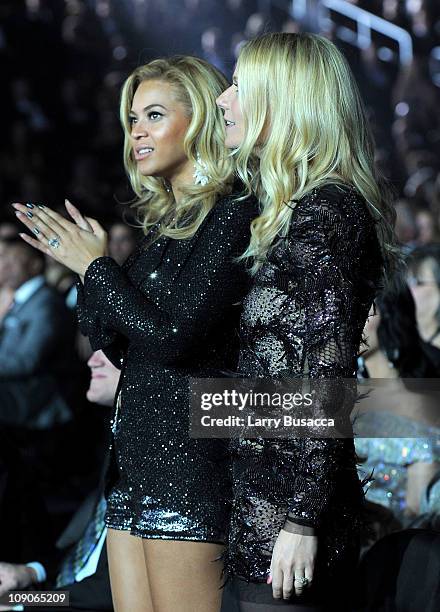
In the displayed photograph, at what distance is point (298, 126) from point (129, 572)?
977 millimetres

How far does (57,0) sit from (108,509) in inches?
184

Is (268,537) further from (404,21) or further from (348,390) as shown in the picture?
(404,21)

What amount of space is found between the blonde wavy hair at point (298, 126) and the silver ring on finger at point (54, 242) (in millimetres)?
446

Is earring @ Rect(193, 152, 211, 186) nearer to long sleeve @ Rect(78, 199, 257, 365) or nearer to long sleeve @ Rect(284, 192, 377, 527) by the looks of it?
long sleeve @ Rect(78, 199, 257, 365)

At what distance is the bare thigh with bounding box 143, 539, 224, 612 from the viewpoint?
1914 mm

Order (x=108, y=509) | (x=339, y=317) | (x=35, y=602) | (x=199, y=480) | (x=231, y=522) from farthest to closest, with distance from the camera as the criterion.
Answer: (x=35, y=602)
(x=108, y=509)
(x=199, y=480)
(x=231, y=522)
(x=339, y=317)

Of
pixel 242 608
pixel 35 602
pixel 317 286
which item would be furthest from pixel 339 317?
pixel 35 602

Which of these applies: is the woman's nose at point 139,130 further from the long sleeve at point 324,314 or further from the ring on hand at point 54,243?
the long sleeve at point 324,314

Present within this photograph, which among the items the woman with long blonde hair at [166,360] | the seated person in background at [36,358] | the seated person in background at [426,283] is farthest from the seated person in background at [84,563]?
the seated person in background at [36,358]

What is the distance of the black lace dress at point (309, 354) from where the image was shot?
1.67 m

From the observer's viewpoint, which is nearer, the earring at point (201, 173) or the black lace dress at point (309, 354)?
the black lace dress at point (309, 354)

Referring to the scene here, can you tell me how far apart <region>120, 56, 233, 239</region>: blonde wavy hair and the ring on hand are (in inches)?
8.8

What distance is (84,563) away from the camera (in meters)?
2.84

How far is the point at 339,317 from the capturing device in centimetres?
168
